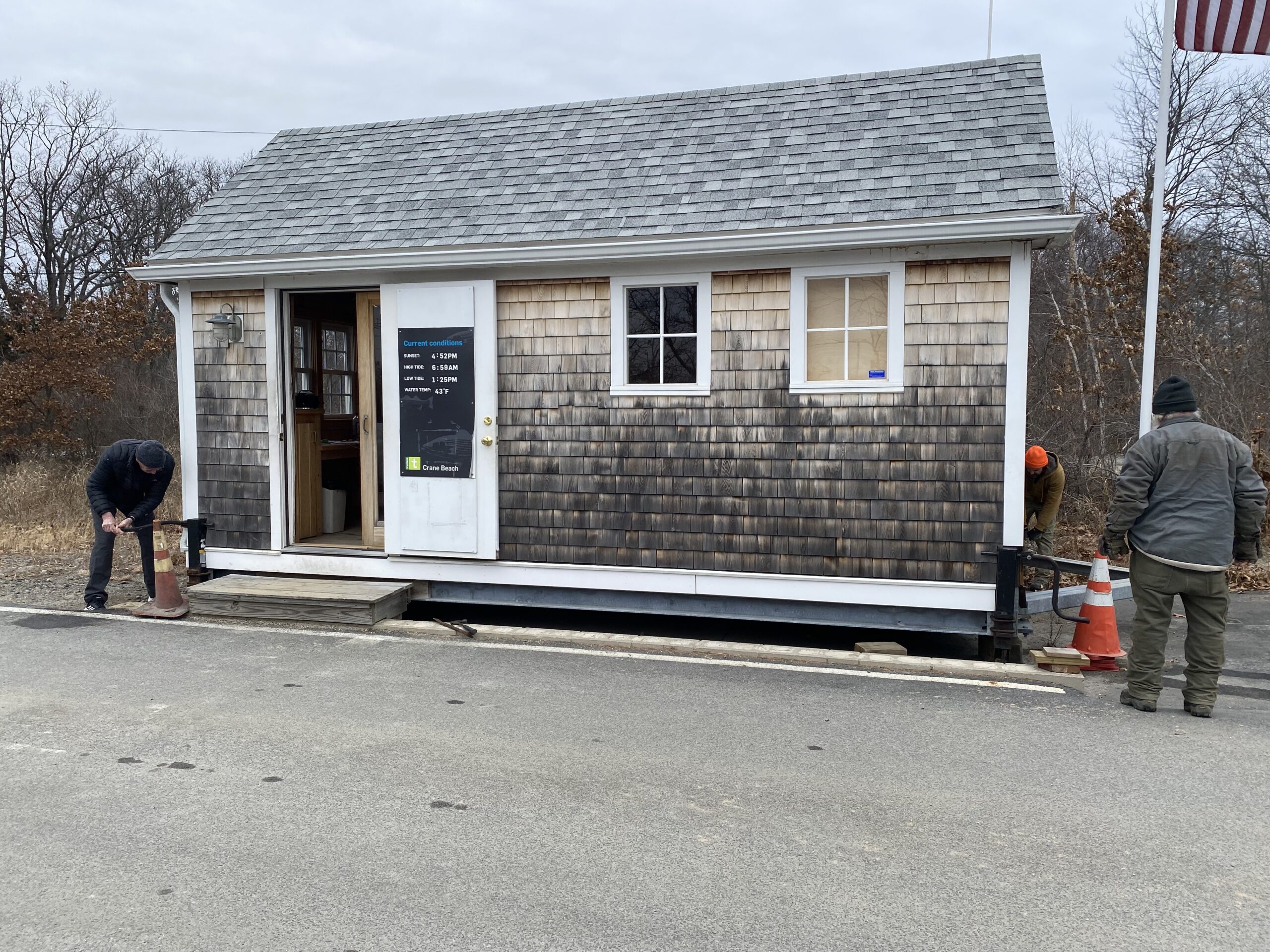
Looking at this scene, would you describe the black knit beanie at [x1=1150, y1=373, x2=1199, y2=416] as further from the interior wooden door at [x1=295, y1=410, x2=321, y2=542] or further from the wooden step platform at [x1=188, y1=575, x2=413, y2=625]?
the interior wooden door at [x1=295, y1=410, x2=321, y2=542]

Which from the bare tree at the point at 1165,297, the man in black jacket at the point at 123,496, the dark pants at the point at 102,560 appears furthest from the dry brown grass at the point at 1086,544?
the dark pants at the point at 102,560

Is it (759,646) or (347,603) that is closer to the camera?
(759,646)

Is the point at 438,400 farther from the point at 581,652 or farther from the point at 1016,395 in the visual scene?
the point at 1016,395

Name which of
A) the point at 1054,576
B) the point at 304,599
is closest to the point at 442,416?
the point at 304,599

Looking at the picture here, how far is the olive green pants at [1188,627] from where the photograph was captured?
5.62 metres

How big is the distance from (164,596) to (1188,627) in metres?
7.53

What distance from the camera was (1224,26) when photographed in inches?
331

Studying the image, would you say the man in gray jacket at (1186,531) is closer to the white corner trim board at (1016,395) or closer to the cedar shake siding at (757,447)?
the white corner trim board at (1016,395)

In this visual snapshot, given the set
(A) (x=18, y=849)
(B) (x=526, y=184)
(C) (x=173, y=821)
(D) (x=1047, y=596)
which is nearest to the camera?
(A) (x=18, y=849)

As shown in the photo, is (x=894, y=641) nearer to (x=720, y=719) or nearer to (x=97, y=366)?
(x=720, y=719)

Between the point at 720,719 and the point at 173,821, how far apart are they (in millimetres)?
2828

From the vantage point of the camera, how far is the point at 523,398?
317 inches

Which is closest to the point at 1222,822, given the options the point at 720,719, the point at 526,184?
the point at 720,719

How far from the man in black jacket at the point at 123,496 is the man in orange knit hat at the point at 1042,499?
7.48 m
